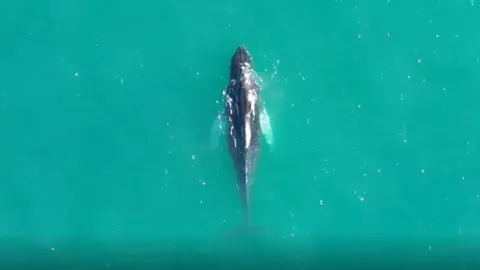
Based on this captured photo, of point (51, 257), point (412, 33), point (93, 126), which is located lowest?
point (51, 257)

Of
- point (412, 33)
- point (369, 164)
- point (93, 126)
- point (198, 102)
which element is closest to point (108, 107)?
point (93, 126)

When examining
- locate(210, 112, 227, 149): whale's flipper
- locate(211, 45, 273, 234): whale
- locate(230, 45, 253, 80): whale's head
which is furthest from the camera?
locate(210, 112, 227, 149): whale's flipper

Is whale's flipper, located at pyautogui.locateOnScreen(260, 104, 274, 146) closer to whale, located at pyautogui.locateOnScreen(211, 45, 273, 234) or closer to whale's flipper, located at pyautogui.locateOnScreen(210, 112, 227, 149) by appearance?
whale, located at pyautogui.locateOnScreen(211, 45, 273, 234)

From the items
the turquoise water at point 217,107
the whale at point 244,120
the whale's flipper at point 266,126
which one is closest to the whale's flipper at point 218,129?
the whale at point 244,120

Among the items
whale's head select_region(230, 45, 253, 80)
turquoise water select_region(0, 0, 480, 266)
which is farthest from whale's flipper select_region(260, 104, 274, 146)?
whale's head select_region(230, 45, 253, 80)

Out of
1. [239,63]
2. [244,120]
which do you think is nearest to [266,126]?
[244,120]

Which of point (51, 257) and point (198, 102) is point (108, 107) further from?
point (51, 257)

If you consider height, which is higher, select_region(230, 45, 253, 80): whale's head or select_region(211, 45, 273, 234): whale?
select_region(230, 45, 253, 80): whale's head

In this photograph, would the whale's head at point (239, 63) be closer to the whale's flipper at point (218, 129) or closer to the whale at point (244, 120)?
the whale at point (244, 120)
